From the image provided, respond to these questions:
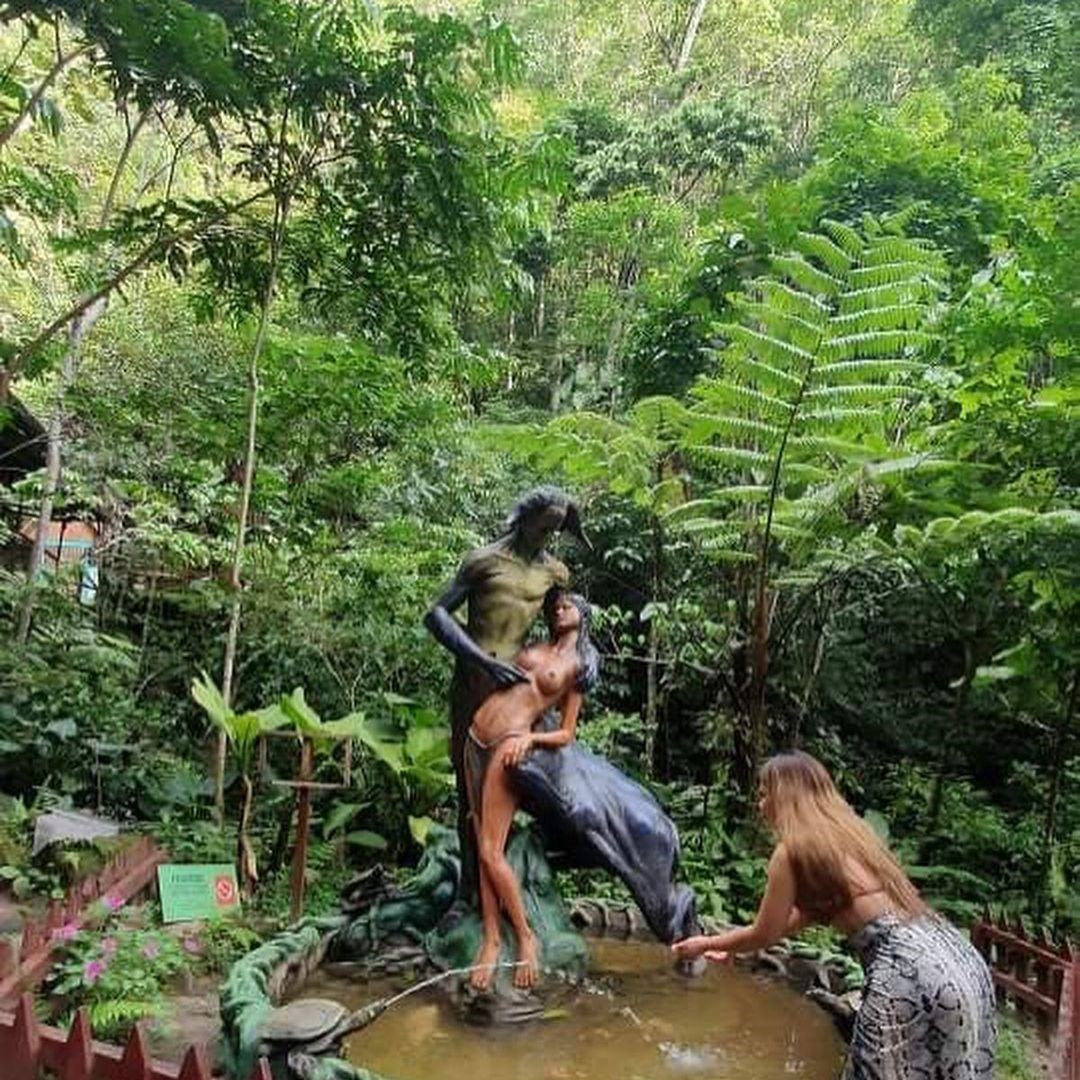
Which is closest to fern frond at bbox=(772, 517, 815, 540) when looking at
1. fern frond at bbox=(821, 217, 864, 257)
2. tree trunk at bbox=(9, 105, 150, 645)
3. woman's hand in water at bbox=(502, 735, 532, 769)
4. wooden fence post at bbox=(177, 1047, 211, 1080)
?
fern frond at bbox=(821, 217, 864, 257)

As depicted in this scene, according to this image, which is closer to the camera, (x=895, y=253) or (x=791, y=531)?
(x=895, y=253)

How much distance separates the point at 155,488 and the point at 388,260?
2992mm

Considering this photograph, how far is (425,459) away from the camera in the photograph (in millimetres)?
9258

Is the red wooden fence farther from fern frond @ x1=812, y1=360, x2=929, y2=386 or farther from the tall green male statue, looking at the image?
fern frond @ x1=812, y1=360, x2=929, y2=386

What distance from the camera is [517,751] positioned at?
148 inches

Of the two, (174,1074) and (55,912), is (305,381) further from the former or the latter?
(174,1074)

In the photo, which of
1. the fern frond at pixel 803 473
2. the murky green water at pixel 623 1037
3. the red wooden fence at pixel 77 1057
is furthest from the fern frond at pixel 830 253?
the red wooden fence at pixel 77 1057

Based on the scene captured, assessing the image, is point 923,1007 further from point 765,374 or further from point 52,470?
point 52,470

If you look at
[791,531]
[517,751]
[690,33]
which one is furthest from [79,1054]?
[690,33]

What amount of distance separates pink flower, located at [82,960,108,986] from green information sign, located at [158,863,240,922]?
97cm

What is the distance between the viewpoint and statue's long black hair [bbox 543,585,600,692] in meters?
3.99

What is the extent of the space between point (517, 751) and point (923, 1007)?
1.80 m

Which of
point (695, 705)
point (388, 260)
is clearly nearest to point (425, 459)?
point (388, 260)

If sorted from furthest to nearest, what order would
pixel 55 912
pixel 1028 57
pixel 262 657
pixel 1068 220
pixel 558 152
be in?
1. pixel 1028 57
2. pixel 262 657
3. pixel 558 152
4. pixel 1068 220
5. pixel 55 912
